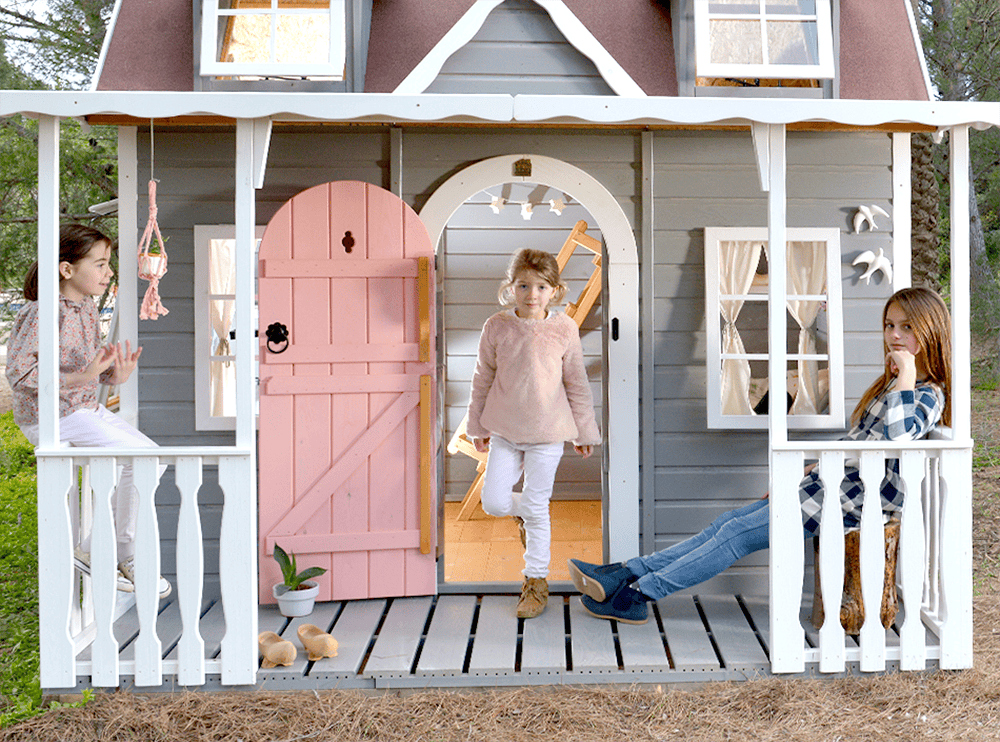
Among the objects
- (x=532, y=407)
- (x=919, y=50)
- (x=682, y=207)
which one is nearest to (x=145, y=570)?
(x=532, y=407)

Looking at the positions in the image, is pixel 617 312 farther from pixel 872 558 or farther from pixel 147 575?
pixel 147 575

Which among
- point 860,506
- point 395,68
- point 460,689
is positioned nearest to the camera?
point 460,689

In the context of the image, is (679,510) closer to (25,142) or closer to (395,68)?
(395,68)

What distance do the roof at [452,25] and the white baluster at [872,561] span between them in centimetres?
198

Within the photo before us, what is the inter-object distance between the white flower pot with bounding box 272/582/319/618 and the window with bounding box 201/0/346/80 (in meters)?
2.38

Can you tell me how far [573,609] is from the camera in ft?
15.1

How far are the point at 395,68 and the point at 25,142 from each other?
410 centimetres

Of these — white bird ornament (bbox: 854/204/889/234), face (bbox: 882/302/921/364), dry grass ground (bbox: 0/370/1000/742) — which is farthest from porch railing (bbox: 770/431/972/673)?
white bird ornament (bbox: 854/204/889/234)

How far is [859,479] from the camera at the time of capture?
13.5 feet

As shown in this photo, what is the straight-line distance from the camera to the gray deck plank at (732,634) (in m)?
3.94

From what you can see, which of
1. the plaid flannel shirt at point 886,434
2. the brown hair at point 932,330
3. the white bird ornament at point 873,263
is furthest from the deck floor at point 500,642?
the white bird ornament at point 873,263

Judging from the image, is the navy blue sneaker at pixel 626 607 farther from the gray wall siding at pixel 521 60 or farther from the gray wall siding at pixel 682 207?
the gray wall siding at pixel 521 60

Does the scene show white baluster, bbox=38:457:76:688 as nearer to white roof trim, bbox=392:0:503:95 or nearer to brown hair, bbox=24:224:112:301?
brown hair, bbox=24:224:112:301

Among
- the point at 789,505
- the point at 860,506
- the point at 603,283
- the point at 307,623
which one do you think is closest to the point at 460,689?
the point at 307,623
